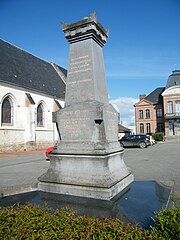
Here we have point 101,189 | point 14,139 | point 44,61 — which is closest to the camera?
point 101,189

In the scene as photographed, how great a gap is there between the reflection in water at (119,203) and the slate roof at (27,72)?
1935cm

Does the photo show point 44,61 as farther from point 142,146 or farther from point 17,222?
point 17,222

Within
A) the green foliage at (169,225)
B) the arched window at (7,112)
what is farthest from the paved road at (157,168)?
the arched window at (7,112)

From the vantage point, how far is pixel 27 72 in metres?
26.7

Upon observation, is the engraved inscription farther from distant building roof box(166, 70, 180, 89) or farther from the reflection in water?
distant building roof box(166, 70, 180, 89)

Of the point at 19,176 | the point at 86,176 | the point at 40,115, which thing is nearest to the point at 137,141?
the point at 40,115

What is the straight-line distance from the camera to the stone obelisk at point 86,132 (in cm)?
404

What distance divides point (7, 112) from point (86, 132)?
65.3 ft

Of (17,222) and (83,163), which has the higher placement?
(83,163)

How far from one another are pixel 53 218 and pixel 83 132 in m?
2.44

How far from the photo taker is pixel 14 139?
2208 cm

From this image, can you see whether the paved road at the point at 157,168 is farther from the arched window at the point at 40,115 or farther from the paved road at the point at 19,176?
the arched window at the point at 40,115

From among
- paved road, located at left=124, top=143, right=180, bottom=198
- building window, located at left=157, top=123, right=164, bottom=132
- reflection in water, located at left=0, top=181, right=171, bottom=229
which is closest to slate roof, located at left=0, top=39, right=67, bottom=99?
paved road, located at left=124, top=143, right=180, bottom=198

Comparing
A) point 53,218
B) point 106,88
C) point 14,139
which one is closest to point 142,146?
point 14,139
